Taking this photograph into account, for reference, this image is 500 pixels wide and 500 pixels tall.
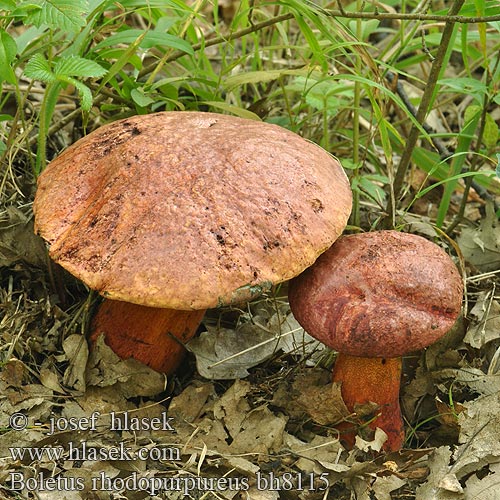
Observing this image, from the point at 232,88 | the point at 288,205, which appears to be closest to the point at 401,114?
Result: the point at 232,88

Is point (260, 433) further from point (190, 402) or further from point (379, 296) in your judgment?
point (379, 296)

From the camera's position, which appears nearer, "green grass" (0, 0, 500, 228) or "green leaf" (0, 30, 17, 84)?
"green leaf" (0, 30, 17, 84)

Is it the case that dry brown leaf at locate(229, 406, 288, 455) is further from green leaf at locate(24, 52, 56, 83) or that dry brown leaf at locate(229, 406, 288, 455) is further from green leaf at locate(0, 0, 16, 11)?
green leaf at locate(0, 0, 16, 11)

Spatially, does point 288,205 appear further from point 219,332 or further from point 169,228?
point 219,332

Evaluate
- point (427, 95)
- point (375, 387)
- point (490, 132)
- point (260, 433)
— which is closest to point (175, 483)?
point (260, 433)

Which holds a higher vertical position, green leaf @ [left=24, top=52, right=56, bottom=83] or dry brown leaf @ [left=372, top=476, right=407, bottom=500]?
green leaf @ [left=24, top=52, right=56, bottom=83]

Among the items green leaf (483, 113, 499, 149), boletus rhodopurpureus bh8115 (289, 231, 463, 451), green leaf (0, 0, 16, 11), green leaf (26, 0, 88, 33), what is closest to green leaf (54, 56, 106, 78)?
green leaf (26, 0, 88, 33)

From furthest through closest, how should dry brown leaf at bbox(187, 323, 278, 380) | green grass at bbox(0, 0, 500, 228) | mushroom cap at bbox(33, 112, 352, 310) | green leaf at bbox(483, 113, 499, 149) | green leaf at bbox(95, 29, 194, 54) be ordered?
green leaf at bbox(483, 113, 499, 149) < green leaf at bbox(95, 29, 194, 54) < dry brown leaf at bbox(187, 323, 278, 380) < green grass at bbox(0, 0, 500, 228) < mushroom cap at bbox(33, 112, 352, 310)
